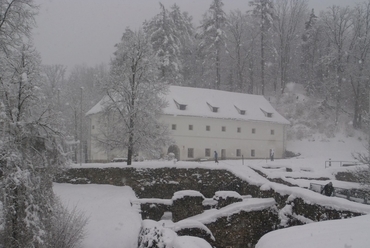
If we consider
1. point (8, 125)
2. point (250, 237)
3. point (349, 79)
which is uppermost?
point (349, 79)

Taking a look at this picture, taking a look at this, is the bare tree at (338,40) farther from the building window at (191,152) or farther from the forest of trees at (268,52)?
the building window at (191,152)

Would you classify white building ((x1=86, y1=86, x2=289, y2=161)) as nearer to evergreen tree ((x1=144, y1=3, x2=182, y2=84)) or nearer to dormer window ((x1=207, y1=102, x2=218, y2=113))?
dormer window ((x1=207, y1=102, x2=218, y2=113))

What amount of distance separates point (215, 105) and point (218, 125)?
252 cm

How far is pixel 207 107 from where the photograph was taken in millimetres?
37844

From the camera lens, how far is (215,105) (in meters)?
38.2

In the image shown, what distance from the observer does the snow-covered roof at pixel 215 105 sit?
117 ft

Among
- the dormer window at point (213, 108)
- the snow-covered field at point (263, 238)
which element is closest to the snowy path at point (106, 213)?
the snow-covered field at point (263, 238)

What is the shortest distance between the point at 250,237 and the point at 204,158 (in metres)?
22.4

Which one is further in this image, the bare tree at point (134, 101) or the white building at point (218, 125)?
the white building at point (218, 125)

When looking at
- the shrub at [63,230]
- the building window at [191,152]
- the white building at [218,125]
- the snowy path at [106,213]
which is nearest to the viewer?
the shrub at [63,230]

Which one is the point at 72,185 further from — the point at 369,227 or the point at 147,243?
the point at 369,227

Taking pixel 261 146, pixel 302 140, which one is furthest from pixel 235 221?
pixel 302 140

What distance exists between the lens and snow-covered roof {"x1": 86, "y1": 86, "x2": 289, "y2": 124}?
35.7m

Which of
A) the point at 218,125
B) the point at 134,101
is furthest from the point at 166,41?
the point at 134,101
